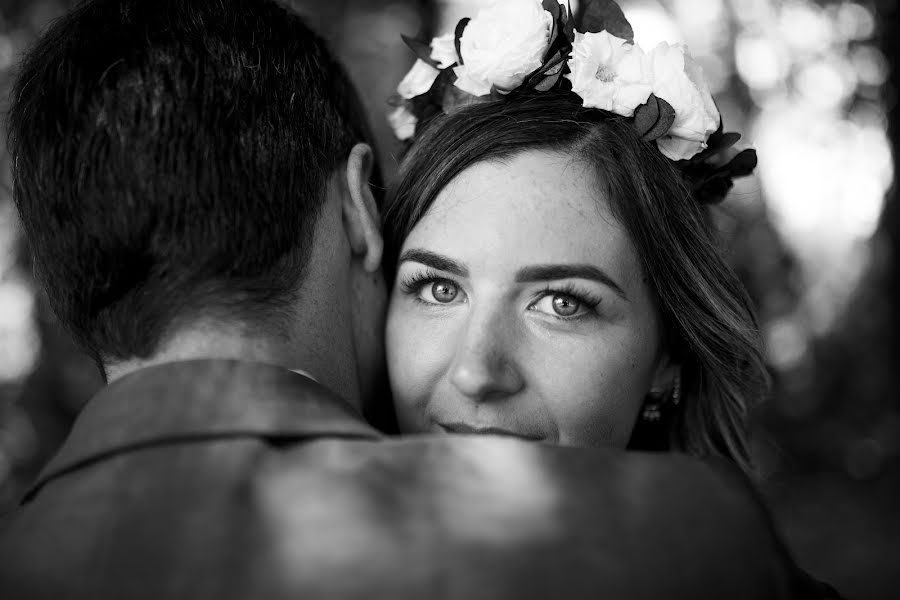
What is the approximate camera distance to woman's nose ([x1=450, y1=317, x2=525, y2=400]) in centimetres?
220

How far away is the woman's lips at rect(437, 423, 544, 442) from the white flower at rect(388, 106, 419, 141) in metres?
1.04

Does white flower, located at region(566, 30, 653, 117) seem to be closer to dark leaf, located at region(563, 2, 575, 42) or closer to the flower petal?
dark leaf, located at region(563, 2, 575, 42)

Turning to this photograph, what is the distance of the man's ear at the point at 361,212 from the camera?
2254mm

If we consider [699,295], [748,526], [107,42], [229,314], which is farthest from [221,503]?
[699,295]

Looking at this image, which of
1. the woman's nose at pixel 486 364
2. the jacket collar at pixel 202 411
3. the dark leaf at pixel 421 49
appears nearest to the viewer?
the jacket collar at pixel 202 411

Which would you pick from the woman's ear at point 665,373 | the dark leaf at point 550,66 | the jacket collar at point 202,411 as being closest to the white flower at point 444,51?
the dark leaf at point 550,66

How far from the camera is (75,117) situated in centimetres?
176

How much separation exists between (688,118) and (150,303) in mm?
1600

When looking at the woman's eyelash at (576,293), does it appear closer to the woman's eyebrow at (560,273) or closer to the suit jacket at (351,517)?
the woman's eyebrow at (560,273)

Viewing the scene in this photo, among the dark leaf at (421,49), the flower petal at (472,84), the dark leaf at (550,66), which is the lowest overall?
the flower petal at (472,84)

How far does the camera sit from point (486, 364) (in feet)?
7.27

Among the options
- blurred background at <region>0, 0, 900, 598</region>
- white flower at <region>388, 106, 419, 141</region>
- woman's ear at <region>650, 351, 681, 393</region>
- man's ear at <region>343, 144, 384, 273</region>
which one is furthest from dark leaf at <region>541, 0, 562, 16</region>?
blurred background at <region>0, 0, 900, 598</region>

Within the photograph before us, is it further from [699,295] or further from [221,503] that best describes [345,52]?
[221,503]

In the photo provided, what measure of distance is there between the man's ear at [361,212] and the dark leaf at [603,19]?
868 millimetres
